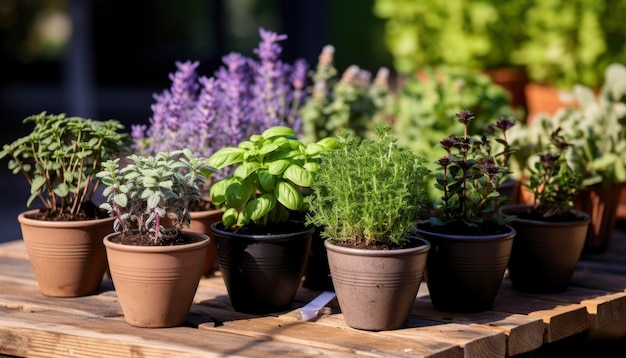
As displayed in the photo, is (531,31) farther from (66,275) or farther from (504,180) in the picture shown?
(66,275)

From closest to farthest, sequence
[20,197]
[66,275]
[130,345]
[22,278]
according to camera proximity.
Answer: [130,345] < [66,275] < [22,278] < [20,197]

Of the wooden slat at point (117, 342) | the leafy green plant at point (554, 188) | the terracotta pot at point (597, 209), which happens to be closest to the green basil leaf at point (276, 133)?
the wooden slat at point (117, 342)

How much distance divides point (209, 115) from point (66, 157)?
0.48 meters

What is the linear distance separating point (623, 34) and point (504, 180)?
247cm

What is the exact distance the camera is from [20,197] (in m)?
6.62

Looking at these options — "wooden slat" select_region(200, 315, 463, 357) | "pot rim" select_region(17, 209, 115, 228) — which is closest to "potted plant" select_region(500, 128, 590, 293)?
"wooden slat" select_region(200, 315, 463, 357)

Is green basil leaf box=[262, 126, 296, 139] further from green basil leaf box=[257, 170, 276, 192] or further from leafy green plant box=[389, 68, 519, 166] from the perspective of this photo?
leafy green plant box=[389, 68, 519, 166]

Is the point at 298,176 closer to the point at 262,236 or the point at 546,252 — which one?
the point at 262,236

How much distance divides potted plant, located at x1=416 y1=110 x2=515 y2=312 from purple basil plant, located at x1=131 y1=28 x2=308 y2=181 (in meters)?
0.73

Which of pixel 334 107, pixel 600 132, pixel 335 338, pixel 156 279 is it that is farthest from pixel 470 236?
pixel 334 107

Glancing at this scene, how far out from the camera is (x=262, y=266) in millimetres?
2230

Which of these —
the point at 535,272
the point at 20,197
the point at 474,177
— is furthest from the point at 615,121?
the point at 20,197

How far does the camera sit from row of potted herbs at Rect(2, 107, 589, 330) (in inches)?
81.4

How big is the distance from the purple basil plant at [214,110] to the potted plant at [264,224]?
46 cm
